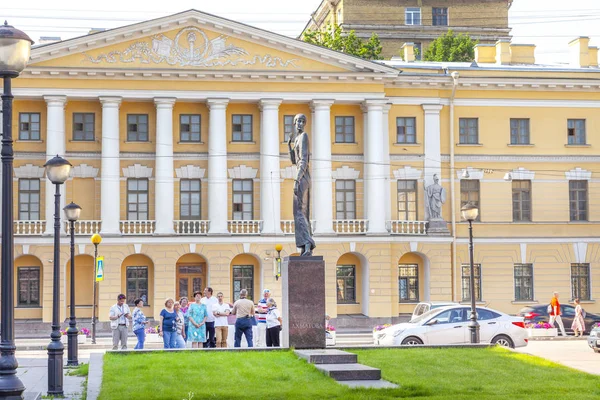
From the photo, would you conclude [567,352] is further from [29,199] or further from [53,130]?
[29,199]

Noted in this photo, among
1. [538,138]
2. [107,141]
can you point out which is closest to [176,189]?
[107,141]

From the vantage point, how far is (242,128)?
49969 millimetres

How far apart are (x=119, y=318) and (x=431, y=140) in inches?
1022

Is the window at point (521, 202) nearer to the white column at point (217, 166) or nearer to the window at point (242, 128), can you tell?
the window at point (242, 128)

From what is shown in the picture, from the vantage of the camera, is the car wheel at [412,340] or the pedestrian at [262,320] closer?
the pedestrian at [262,320]

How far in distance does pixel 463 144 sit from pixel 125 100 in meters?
16.5

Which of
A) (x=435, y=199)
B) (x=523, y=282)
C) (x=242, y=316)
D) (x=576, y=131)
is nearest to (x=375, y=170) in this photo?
(x=435, y=199)

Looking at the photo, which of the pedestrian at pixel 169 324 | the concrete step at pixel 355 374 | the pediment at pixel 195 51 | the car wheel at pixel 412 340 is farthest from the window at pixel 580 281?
the concrete step at pixel 355 374

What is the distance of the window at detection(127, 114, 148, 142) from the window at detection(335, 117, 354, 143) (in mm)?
9263

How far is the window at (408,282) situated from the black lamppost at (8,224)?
38.7 m

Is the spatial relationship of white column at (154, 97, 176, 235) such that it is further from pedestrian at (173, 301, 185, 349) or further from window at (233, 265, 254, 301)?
pedestrian at (173, 301, 185, 349)

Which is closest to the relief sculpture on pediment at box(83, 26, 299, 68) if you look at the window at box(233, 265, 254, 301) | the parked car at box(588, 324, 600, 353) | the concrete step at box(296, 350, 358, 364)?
the window at box(233, 265, 254, 301)

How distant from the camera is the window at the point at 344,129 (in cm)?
5050

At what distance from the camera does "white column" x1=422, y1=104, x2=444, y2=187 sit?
50.2 meters
